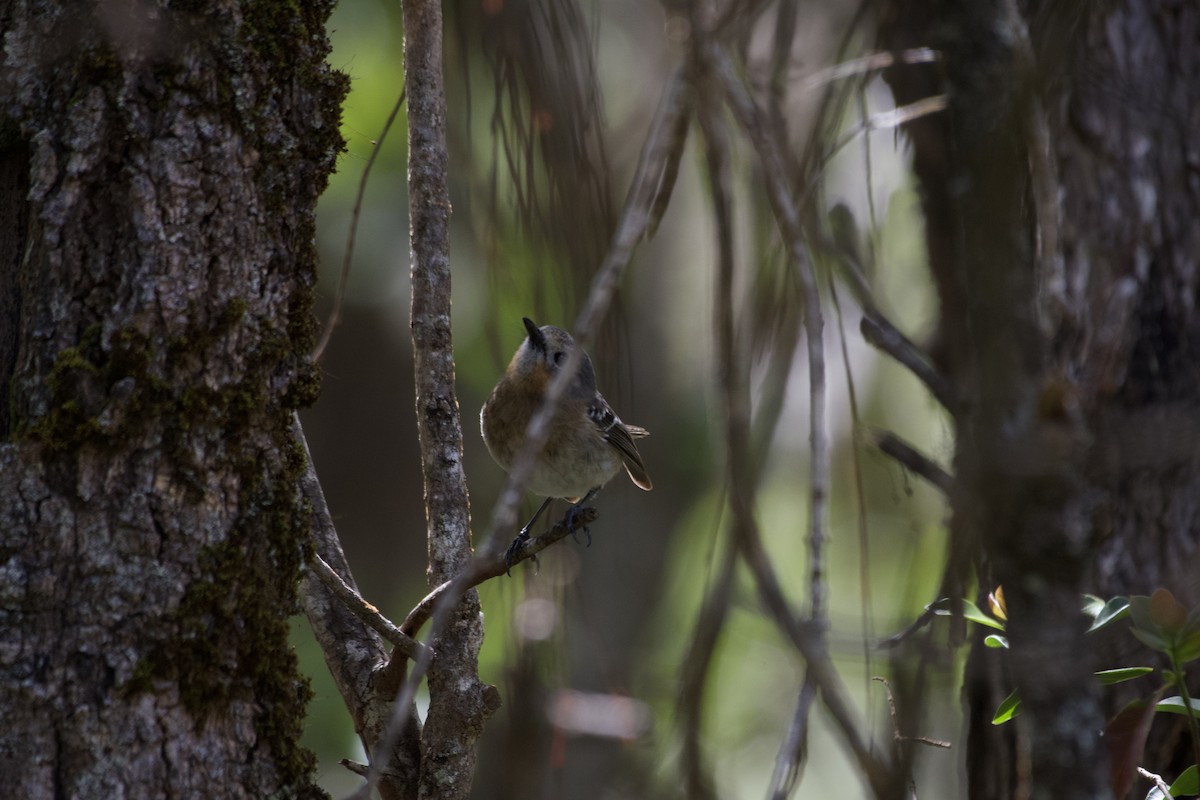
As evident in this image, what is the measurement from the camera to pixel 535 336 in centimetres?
456

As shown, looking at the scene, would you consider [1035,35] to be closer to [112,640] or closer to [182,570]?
[182,570]

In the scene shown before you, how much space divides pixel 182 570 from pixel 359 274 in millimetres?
5122

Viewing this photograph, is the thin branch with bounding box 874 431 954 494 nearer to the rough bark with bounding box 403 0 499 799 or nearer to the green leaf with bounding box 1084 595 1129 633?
the green leaf with bounding box 1084 595 1129 633

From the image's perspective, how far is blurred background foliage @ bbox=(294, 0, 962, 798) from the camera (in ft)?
6.59

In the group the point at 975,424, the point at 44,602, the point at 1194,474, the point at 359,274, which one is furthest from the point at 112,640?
the point at 359,274

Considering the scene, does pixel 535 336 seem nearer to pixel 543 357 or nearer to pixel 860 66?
pixel 543 357

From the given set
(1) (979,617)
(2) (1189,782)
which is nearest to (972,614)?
(1) (979,617)

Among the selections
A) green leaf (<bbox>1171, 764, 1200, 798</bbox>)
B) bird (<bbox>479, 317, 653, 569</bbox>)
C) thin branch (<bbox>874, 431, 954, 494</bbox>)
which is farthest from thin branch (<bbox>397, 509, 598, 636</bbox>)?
bird (<bbox>479, 317, 653, 569</bbox>)

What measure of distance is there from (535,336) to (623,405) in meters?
1.60

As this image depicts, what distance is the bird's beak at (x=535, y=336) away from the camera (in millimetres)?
4281

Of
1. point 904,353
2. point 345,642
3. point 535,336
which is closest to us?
point 904,353

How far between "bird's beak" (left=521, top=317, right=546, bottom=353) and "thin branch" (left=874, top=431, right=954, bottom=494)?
200 centimetres

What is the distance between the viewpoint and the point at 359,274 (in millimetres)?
6980

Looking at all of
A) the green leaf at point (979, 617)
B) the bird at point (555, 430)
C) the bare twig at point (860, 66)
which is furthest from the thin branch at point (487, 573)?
the bird at point (555, 430)
